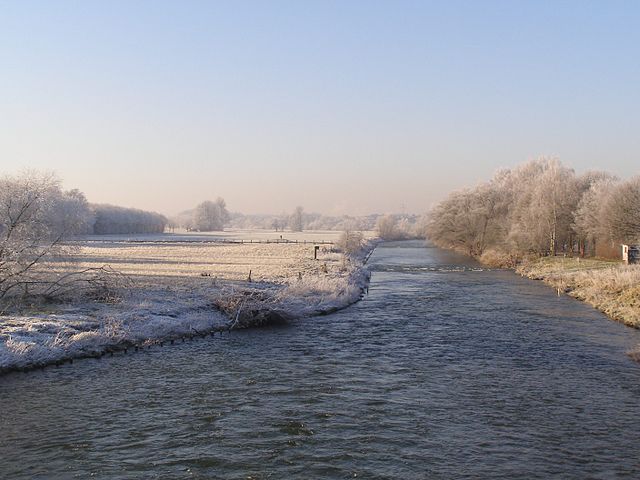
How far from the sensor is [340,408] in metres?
16.3

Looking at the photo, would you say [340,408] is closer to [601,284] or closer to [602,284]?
[602,284]

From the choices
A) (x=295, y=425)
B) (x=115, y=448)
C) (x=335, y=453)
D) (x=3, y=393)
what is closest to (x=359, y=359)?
(x=295, y=425)

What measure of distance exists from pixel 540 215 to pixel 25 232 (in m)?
61.3

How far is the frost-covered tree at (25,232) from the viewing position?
26.0 m

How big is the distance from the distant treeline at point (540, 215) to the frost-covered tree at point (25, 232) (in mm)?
53327

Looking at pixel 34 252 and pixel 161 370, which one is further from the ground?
pixel 34 252

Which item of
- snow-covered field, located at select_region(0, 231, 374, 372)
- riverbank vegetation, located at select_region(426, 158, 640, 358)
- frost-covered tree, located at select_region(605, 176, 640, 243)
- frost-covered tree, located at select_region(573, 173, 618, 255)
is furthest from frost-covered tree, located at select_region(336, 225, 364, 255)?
snow-covered field, located at select_region(0, 231, 374, 372)

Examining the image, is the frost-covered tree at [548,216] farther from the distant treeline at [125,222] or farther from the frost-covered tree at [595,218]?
the distant treeline at [125,222]

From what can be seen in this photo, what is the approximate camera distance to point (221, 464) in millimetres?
12500

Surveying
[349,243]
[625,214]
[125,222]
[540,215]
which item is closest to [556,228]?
[540,215]

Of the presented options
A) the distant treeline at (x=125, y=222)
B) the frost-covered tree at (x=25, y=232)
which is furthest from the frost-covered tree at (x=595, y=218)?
the distant treeline at (x=125, y=222)

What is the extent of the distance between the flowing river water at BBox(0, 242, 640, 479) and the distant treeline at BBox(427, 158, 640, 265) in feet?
115

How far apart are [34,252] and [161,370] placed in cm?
1106

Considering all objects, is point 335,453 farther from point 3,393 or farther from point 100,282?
point 100,282
